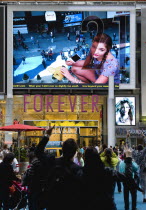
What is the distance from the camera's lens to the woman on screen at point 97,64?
2042 inches

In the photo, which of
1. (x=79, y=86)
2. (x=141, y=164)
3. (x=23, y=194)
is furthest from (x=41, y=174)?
(x=79, y=86)

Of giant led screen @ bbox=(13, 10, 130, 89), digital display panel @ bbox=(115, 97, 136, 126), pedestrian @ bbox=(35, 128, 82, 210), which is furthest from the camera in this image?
digital display panel @ bbox=(115, 97, 136, 126)

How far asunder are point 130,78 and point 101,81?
273 centimetres

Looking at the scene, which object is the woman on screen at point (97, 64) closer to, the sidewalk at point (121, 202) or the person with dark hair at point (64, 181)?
the sidewalk at point (121, 202)

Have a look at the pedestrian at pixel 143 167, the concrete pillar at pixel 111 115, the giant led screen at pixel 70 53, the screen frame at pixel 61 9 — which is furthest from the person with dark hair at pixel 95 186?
the screen frame at pixel 61 9

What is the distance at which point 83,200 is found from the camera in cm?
638

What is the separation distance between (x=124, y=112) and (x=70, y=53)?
7619 millimetres

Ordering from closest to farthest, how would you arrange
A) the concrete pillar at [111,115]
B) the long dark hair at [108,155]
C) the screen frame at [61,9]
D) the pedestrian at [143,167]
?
the long dark hair at [108,155] < the pedestrian at [143,167] < the concrete pillar at [111,115] < the screen frame at [61,9]

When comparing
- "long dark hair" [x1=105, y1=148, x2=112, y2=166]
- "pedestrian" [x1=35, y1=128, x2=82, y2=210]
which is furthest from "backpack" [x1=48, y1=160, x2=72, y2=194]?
"long dark hair" [x1=105, y1=148, x2=112, y2=166]

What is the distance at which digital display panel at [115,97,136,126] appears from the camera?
52.8 m

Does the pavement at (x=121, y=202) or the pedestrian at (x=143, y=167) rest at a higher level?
the pedestrian at (x=143, y=167)

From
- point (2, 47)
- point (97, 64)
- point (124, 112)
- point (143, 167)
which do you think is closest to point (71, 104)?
point (97, 64)

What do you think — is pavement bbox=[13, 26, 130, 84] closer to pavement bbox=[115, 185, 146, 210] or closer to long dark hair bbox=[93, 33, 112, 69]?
long dark hair bbox=[93, 33, 112, 69]

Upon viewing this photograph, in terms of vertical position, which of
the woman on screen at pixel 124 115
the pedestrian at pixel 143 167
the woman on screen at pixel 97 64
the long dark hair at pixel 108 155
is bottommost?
the pedestrian at pixel 143 167
